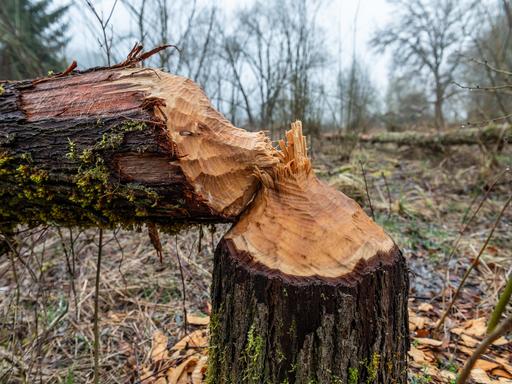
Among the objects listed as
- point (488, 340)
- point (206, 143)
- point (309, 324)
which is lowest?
point (309, 324)

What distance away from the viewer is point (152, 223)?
126 centimetres

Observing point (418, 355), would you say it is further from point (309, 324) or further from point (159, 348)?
point (159, 348)

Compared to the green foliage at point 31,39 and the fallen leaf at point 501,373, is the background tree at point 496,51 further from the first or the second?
the green foliage at point 31,39

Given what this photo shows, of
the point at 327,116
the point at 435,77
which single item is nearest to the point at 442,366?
the point at 327,116

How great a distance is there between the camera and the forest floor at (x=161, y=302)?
1.66 meters

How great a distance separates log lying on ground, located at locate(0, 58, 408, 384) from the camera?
1051 millimetres

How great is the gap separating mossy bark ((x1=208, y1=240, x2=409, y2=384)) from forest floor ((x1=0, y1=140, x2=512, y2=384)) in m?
0.39

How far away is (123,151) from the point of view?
106 cm

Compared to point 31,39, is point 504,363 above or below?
below

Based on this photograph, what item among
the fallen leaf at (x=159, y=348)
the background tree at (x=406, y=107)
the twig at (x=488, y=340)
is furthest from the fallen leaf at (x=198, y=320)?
the background tree at (x=406, y=107)

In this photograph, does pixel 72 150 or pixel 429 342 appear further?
pixel 429 342

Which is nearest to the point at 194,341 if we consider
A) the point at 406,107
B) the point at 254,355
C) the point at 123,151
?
the point at 254,355

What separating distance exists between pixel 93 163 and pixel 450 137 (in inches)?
300

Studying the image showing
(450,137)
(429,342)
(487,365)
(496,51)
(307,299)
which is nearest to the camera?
(307,299)
